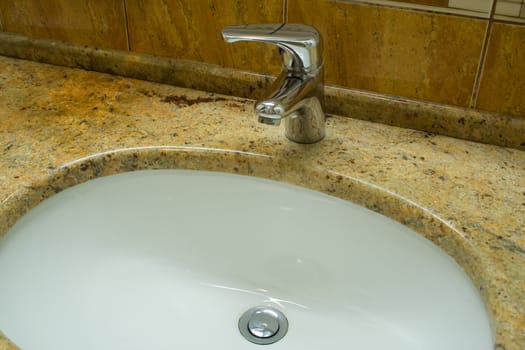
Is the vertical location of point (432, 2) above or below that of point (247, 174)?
above

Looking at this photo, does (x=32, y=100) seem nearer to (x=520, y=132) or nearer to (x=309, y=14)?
(x=309, y=14)

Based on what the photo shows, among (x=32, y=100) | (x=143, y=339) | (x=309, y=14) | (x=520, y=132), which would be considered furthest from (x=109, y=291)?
(x=520, y=132)

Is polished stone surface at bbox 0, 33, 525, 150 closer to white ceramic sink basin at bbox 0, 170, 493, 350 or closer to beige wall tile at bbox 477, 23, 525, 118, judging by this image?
beige wall tile at bbox 477, 23, 525, 118

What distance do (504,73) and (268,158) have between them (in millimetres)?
328

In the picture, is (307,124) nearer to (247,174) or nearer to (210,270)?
(247,174)

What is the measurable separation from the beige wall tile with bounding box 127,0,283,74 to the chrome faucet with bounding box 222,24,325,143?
146 millimetres

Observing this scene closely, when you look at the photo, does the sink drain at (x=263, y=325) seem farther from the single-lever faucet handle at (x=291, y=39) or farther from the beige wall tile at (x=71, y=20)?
the beige wall tile at (x=71, y=20)

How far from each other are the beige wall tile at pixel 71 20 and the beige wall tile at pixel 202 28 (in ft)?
0.11

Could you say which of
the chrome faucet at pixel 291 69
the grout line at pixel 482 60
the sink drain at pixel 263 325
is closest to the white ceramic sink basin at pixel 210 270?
the sink drain at pixel 263 325

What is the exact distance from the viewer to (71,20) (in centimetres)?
102

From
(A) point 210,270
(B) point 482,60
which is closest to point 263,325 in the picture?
(A) point 210,270

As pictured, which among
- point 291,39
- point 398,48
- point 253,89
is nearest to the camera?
point 291,39

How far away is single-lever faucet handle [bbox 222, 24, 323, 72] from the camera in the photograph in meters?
0.72

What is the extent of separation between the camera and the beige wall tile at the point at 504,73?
77 centimetres
